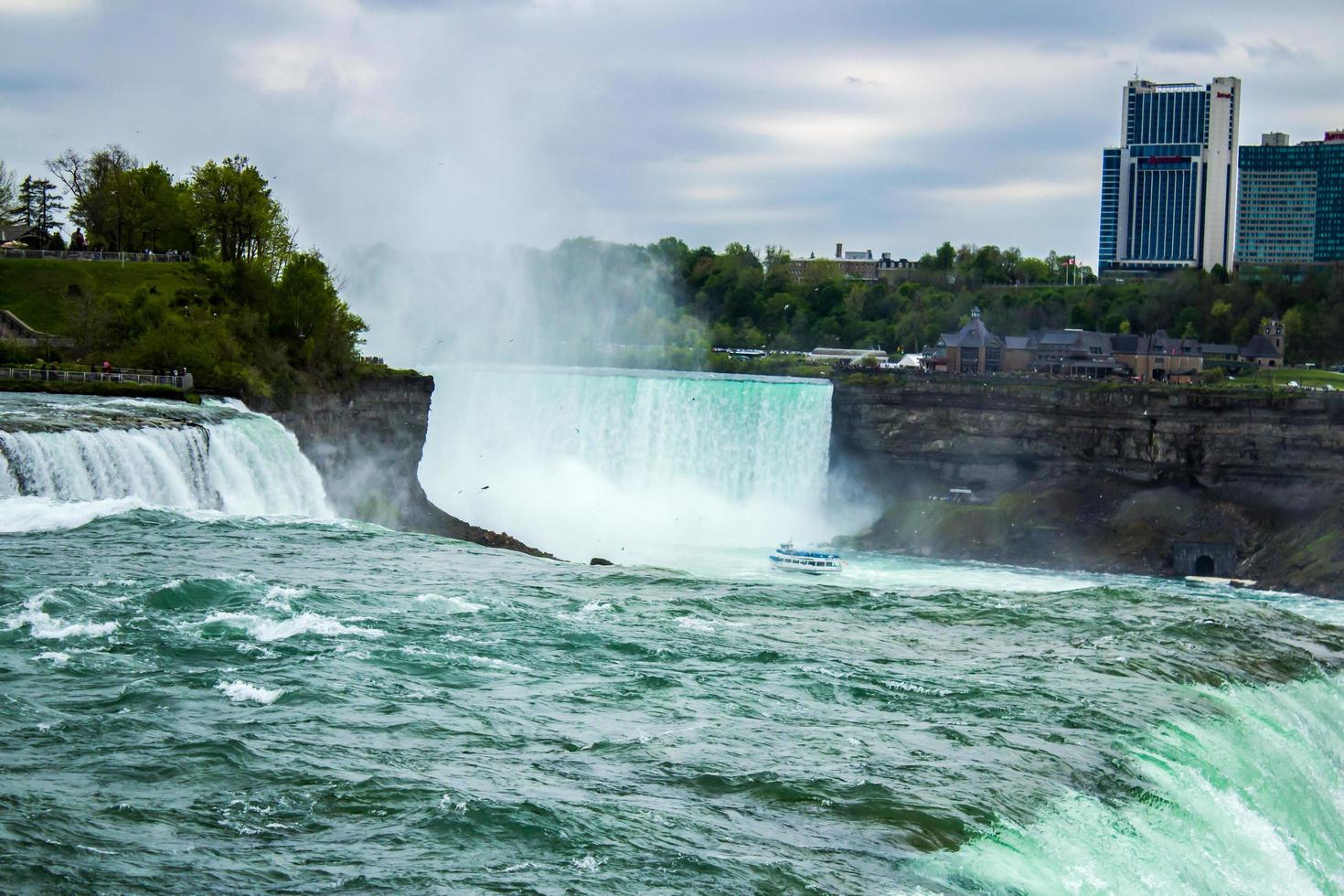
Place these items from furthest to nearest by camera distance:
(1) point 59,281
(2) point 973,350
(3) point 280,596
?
(2) point 973,350
(1) point 59,281
(3) point 280,596

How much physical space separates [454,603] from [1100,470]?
47459 millimetres

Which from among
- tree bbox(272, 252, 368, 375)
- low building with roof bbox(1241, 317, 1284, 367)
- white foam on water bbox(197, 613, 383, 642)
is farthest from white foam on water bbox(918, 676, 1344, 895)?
low building with roof bbox(1241, 317, 1284, 367)

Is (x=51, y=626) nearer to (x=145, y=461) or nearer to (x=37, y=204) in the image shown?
(x=145, y=461)

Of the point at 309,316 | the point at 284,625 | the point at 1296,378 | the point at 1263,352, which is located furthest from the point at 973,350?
the point at 284,625

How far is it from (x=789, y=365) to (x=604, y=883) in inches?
4070

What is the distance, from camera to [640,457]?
3258 inches

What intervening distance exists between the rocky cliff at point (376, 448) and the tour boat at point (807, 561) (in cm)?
1091

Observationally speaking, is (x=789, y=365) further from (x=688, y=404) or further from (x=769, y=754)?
(x=769, y=754)

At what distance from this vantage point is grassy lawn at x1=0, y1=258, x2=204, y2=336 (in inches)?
2680

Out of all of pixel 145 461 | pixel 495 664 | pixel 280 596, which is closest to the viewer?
pixel 495 664

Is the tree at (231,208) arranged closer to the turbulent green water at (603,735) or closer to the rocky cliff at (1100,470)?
the rocky cliff at (1100,470)

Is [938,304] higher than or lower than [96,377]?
higher

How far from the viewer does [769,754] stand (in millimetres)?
23031

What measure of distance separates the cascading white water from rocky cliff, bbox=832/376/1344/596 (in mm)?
3409
